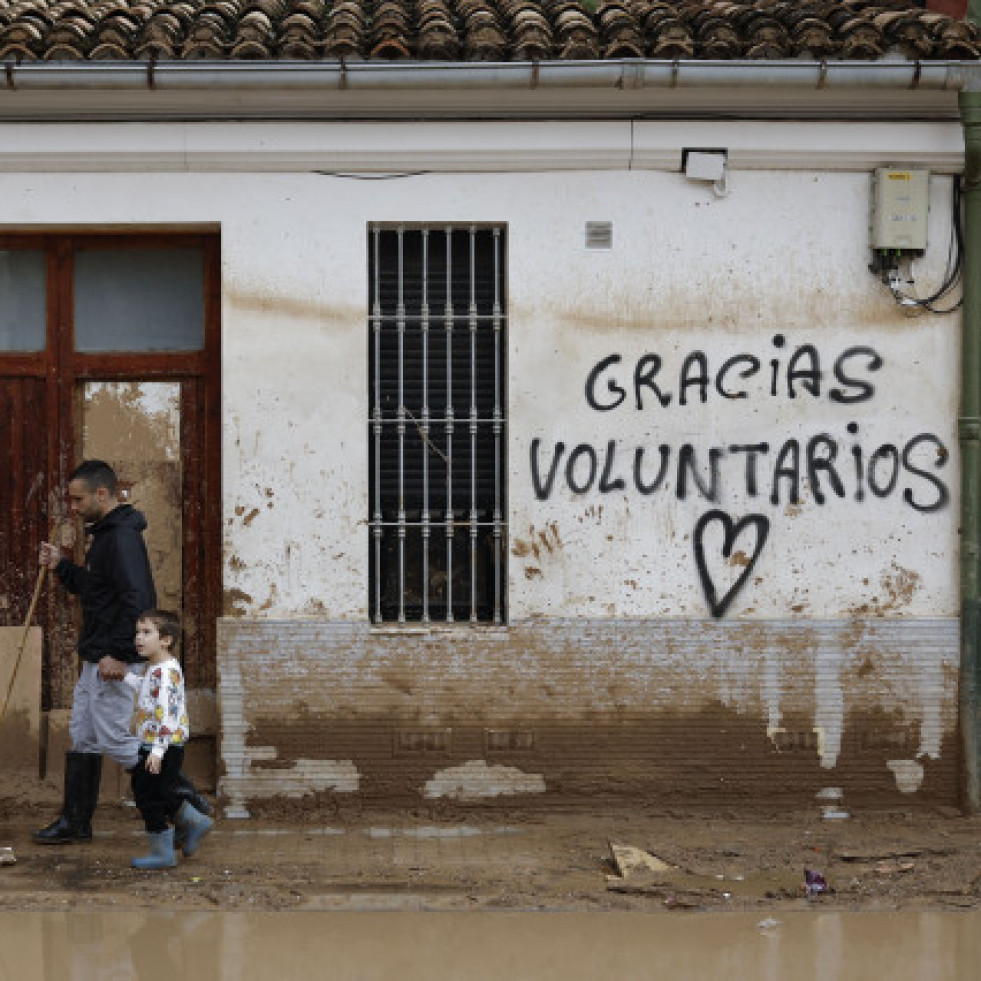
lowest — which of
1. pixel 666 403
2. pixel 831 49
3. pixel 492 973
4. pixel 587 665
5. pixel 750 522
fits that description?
pixel 492 973

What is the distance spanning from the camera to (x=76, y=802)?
8.03 meters

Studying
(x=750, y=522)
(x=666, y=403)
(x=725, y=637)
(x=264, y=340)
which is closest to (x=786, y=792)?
(x=725, y=637)

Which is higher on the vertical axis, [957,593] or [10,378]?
[10,378]

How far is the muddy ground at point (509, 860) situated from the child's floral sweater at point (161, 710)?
2.02 ft

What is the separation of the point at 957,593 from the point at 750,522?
1.11m

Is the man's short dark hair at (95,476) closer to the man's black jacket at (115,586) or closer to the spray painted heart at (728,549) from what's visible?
the man's black jacket at (115,586)

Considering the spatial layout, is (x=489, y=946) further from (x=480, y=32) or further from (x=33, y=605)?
(x=480, y=32)

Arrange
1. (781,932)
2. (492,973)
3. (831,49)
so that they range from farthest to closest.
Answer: (831,49)
(781,932)
(492,973)

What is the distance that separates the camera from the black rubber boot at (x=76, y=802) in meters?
8.02

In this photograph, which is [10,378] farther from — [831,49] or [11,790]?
[831,49]

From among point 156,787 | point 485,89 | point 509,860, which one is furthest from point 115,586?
point 485,89

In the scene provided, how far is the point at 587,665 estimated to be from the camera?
27.9 ft

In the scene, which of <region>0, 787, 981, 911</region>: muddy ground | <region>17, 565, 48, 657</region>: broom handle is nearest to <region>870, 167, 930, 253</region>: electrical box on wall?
<region>0, 787, 981, 911</region>: muddy ground

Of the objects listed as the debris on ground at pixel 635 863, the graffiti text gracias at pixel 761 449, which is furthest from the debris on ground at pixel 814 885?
the graffiti text gracias at pixel 761 449
